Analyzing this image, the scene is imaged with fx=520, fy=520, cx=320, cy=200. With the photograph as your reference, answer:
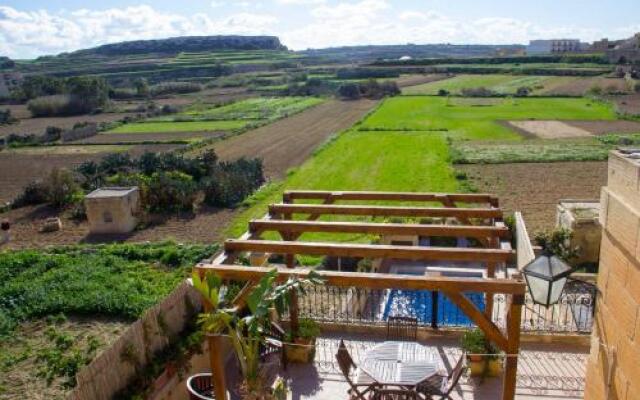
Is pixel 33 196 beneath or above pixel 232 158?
above

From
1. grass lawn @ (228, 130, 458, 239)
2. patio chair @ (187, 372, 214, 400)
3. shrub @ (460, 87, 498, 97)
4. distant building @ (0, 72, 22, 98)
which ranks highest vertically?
distant building @ (0, 72, 22, 98)

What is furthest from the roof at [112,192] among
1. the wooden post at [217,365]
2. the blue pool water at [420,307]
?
the wooden post at [217,365]

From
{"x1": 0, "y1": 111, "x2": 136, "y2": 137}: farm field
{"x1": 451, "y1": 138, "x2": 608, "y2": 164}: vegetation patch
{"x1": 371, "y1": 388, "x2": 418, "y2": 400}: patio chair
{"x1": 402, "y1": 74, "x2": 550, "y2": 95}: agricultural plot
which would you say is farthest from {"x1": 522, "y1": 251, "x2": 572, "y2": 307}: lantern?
{"x1": 402, "y1": 74, "x2": 550, "y2": 95}: agricultural plot

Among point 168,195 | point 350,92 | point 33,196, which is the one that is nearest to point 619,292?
point 168,195

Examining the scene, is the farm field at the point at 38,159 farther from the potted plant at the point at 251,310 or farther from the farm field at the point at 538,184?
the potted plant at the point at 251,310

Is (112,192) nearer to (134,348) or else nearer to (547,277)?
(134,348)

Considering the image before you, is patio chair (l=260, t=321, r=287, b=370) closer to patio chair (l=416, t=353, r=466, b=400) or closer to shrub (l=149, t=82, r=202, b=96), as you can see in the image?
patio chair (l=416, t=353, r=466, b=400)
